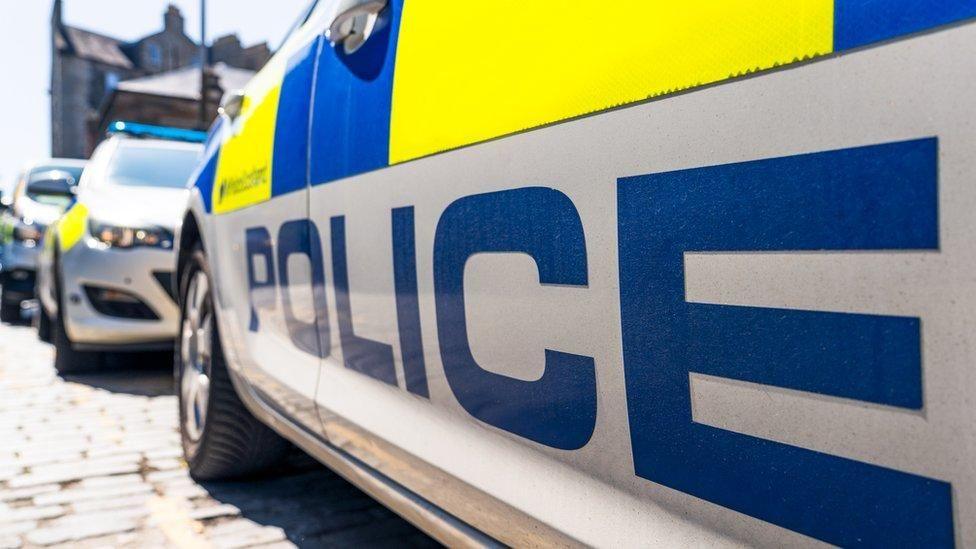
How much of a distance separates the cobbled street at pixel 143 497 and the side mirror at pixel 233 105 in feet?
4.07

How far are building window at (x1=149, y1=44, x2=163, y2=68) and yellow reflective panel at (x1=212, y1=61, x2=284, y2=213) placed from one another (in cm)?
4959

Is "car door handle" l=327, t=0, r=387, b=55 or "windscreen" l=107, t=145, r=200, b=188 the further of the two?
"windscreen" l=107, t=145, r=200, b=188

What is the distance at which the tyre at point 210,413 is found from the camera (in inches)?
101

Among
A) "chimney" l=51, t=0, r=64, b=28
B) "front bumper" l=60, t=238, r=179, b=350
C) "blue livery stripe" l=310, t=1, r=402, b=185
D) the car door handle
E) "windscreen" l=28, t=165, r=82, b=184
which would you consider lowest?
"front bumper" l=60, t=238, r=179, b=350

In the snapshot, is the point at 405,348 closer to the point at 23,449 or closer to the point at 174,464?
the point at 174,464

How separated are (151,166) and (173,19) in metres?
47.2

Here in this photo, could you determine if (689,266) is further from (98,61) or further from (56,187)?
(98,61)

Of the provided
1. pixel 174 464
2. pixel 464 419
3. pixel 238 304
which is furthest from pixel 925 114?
pixel 174 464

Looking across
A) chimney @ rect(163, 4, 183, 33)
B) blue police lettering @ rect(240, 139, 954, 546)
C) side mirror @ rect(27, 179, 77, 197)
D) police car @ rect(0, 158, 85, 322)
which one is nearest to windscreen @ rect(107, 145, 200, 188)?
side mirror @ rect(27, 179, 77, 197)

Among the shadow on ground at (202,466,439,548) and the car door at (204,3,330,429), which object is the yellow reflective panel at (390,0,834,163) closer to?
the car door at (204,3,330,429)

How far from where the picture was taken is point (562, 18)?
1009mm

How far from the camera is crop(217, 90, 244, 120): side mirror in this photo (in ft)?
8.31

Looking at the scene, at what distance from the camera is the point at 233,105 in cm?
256

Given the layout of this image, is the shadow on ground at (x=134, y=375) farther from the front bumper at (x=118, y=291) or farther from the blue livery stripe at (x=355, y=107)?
the blue livery stripe at (x=355, y=107)
